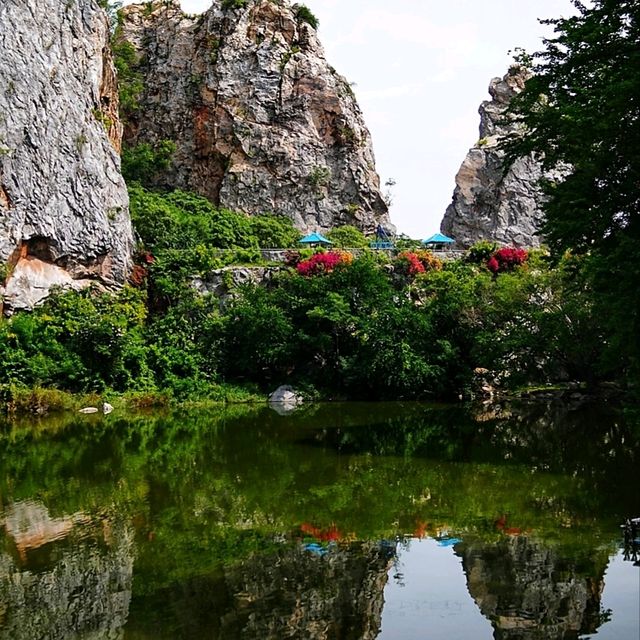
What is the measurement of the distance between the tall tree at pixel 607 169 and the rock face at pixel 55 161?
22.4 m

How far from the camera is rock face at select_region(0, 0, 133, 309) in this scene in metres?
29.4

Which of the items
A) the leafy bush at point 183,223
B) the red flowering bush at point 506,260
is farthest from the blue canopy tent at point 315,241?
the red flowering bush at point 506,260

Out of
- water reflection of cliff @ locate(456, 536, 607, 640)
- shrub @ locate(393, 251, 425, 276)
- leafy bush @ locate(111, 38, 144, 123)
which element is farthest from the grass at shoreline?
leafy bush @ locate(111, 38, 144, 123)

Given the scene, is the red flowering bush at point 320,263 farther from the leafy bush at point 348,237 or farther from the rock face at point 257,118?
the rock face at point 257,118

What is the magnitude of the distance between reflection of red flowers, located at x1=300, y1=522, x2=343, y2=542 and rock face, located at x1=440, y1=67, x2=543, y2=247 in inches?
1602

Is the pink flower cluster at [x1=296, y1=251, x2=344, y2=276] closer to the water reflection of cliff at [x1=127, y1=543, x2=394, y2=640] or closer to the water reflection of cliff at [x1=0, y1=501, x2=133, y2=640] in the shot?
the water reflection of cliff at [x1=0, y1=501, x2=133, y2=640]

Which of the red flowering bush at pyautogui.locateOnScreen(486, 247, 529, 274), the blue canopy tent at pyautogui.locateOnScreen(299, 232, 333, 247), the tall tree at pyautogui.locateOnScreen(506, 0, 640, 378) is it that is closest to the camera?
the tall tree at pyautogui.locateOnScreen(506, 0, 640, 378)

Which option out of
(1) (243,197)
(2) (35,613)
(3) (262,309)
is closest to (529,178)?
(1) (243,197)

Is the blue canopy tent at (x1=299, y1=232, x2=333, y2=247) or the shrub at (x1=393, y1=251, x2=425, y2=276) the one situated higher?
the blue canopy tent at (x1=299, y1=232, x2=333, y2=247)

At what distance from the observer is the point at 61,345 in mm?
27641

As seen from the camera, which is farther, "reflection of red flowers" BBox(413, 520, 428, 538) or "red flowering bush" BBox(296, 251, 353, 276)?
"red flowering bush" BBox(296, 251, 353, 276)

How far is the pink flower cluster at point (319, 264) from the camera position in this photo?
31547mm

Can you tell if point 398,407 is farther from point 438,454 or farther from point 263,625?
point 263,625

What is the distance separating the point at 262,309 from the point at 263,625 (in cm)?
2343
